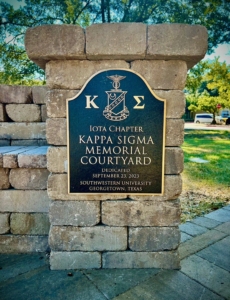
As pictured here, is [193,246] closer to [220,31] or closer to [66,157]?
[66,157]

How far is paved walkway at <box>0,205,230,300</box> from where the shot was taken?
2217 millimetres

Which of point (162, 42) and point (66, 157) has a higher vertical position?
point (162, 42)

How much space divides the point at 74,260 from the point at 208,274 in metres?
1.61

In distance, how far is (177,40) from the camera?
2.14 m

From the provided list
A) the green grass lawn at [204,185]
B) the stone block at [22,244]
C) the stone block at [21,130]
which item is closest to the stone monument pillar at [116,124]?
the stone block at [22,244]

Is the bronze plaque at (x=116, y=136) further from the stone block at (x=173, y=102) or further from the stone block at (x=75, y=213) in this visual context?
the stone block at (x=75, y=213)

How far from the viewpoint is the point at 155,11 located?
1258 centimetres

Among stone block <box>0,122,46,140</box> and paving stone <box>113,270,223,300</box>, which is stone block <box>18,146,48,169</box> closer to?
stone block <box>0,122,46,140</box>

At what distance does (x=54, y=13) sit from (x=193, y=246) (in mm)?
13305

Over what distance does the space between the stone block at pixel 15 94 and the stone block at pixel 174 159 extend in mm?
2493

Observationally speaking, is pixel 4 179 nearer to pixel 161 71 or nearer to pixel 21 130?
pixel 21 130

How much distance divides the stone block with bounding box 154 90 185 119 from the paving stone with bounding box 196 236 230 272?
194cm

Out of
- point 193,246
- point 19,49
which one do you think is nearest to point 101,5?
point 19,49

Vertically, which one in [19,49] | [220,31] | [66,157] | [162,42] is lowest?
[66,157]
